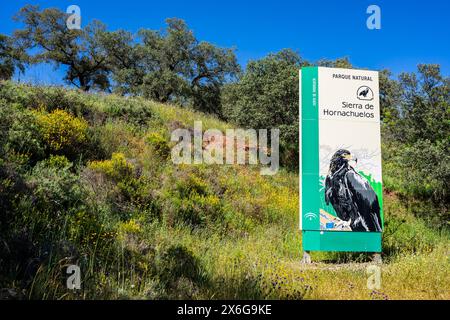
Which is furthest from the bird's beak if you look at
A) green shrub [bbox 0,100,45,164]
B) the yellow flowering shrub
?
green shrub [bbox 0,100,45,164]

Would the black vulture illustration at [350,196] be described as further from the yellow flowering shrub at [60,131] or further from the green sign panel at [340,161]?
the yellow flowering shrub at [60,131]

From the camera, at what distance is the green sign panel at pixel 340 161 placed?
9.46 metres

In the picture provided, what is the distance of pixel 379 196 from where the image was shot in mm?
9914

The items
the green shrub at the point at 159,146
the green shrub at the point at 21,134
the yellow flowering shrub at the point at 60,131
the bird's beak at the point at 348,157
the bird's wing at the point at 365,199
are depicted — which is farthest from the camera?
the green shrub at the point at 159,146

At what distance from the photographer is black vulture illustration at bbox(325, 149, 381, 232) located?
9578mm

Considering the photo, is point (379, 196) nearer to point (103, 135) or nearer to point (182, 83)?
point (103, 135)

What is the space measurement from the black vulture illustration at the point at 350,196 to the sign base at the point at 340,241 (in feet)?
0.62

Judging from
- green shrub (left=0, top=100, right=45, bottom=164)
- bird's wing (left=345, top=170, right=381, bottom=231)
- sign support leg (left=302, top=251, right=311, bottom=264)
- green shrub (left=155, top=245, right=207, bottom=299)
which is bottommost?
sign support leg (left=302, top=251, right=311, bottom=264)

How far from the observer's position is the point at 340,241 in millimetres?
9398

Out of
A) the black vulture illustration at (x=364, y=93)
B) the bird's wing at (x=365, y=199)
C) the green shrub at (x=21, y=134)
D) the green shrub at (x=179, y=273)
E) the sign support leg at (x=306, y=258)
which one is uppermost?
the black vulture illustration at (x=364, y=93)

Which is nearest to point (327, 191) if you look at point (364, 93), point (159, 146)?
point (364, 93)

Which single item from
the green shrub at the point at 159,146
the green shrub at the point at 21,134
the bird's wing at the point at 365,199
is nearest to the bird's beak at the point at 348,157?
Answer: the bird's wing at the point at 365,199

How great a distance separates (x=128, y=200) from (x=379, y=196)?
6.24m

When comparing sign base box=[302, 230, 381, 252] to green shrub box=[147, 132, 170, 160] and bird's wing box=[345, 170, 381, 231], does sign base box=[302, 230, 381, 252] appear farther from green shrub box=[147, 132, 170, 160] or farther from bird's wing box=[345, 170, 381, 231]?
green shrub box=[147, 132, 170, 160]
